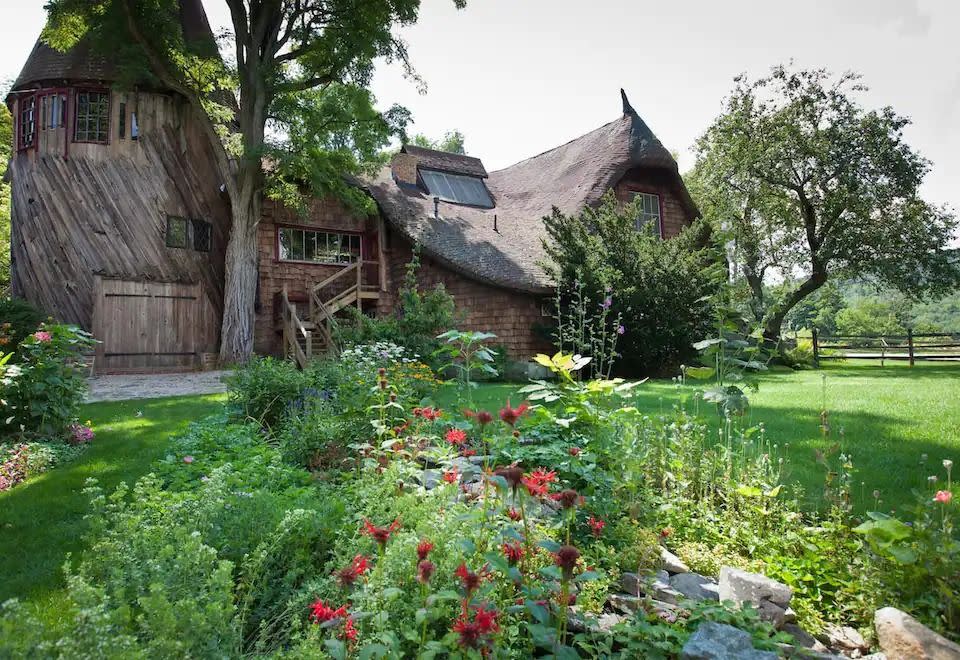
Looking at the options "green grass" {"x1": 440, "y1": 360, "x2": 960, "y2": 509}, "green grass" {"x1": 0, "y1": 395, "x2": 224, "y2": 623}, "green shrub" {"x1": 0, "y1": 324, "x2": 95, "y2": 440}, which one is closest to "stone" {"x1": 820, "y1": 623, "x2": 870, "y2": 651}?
"green grass" {"x1": 440, "y1": 360, "x2": 960, "y2": 509}

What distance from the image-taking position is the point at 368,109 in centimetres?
1360

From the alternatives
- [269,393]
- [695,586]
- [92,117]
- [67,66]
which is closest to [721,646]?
[695,586]

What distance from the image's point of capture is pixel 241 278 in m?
13.5

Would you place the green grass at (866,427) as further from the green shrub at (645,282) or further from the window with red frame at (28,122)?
the window with red frame at (28,122)

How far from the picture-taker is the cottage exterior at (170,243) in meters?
13.1

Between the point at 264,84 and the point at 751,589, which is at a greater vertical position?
the point at 264,84

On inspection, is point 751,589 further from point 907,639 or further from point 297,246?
point 297,246

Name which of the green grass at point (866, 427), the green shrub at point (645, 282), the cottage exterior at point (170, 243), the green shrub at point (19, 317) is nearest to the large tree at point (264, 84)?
the cottage exterior at point (170, 243)

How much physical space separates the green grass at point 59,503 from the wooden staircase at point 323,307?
614cm

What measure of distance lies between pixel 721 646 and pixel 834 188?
21.1m

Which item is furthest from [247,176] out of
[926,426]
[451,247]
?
[926,426]

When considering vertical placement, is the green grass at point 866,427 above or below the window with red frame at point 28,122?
below

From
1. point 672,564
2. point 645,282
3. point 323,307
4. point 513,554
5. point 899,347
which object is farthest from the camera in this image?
point 899,347

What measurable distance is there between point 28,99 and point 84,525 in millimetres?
14849
